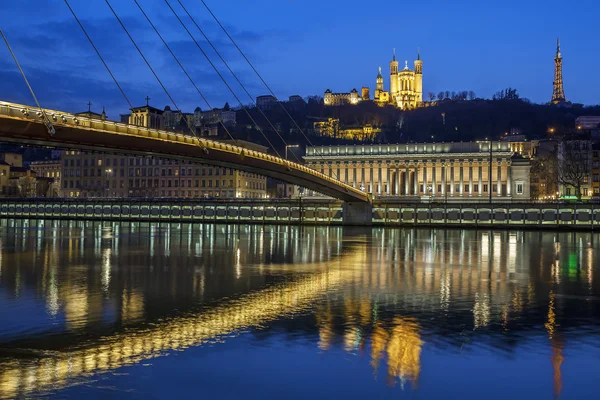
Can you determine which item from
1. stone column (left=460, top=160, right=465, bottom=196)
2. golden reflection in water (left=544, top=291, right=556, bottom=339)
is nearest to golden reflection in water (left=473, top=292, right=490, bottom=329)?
golden reflection in water (left=544, top=291, right=556, bottom=339)

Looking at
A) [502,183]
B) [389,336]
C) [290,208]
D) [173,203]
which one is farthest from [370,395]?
[502,183]

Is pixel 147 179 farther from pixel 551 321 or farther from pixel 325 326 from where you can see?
pixel 551 321

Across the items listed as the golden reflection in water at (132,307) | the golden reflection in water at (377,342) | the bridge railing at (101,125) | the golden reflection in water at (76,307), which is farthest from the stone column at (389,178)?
the golden reflection in water at (377,342)

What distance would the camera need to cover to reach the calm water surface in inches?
484

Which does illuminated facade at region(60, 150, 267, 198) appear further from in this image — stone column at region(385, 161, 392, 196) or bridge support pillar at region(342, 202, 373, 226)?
bridge support pillar at region(342, 202, 373, 226)

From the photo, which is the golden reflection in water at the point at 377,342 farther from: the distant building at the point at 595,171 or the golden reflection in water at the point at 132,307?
the distant building at the point at 595,171

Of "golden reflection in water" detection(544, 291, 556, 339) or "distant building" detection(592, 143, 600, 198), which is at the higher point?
"distant building" detection(592, 143, 600, 198)

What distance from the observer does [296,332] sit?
16719 mm

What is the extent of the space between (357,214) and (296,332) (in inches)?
3219

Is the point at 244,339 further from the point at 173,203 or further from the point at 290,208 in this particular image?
the point at 173,203

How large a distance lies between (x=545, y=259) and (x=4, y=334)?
3272cm

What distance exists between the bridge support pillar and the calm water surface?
209 feet

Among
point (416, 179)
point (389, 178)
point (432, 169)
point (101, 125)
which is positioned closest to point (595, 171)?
Result: point (432, 169)

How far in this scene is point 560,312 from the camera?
20.4 meters
